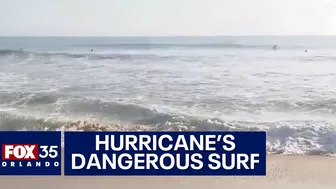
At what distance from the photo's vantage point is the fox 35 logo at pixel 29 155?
2.27 m

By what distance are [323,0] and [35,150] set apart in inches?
70.3

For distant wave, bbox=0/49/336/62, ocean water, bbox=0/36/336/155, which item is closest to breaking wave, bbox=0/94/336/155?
ocean water, bbox=0/36/336/155


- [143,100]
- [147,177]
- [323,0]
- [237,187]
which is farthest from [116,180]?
[323,0]

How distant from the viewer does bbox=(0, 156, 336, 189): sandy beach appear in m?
2.29

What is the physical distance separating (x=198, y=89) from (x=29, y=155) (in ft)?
3.25

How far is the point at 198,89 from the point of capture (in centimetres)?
230

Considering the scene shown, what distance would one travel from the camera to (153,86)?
231 centimetres

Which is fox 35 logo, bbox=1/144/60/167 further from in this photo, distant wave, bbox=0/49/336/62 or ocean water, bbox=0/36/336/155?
distant wave, bbox=0/49/336/62

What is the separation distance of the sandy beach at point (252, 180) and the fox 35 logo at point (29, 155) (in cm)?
9

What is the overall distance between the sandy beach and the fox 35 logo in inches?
3.6

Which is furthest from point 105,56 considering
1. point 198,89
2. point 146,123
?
point 198,89

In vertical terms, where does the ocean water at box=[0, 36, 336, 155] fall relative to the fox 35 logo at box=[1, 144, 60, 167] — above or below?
above

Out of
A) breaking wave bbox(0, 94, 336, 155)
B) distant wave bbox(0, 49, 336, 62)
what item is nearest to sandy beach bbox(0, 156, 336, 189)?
breaking wave bbox(0, 94, 336, 155)

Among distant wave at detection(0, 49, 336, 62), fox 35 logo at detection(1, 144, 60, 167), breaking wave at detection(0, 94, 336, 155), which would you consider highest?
distant wave at detection(0, 49, 336, 62)
